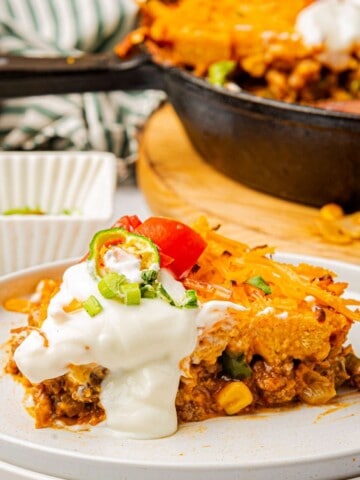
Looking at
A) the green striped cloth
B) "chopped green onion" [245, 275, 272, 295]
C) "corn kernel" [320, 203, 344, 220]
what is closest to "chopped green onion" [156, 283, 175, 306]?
"chopped green onion" [245, 275, 272, 295]

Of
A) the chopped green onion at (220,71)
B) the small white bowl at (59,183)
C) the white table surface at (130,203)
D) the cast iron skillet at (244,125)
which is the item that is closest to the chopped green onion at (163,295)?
the small white bowl at (59,183)

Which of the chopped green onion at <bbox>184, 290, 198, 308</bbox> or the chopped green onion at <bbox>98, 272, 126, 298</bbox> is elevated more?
the chopped green onion at <bbox>98, 272, 126, 298</bbox>

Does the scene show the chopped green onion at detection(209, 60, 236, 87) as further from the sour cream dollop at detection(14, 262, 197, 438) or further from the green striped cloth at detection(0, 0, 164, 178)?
the sour cream dollop at detection(14, 262, 197, 438)

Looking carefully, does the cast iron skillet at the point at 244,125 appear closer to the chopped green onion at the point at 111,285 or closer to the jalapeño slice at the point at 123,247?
the jalapeño slice at the point at 123,247

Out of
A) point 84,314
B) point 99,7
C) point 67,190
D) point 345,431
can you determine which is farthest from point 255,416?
point 99,7

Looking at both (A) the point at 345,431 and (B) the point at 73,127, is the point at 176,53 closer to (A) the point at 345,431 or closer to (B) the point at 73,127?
(B) the point at 73,127

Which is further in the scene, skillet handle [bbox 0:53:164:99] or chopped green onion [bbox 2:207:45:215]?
skillet handle [bbox 0:53:164:99]
